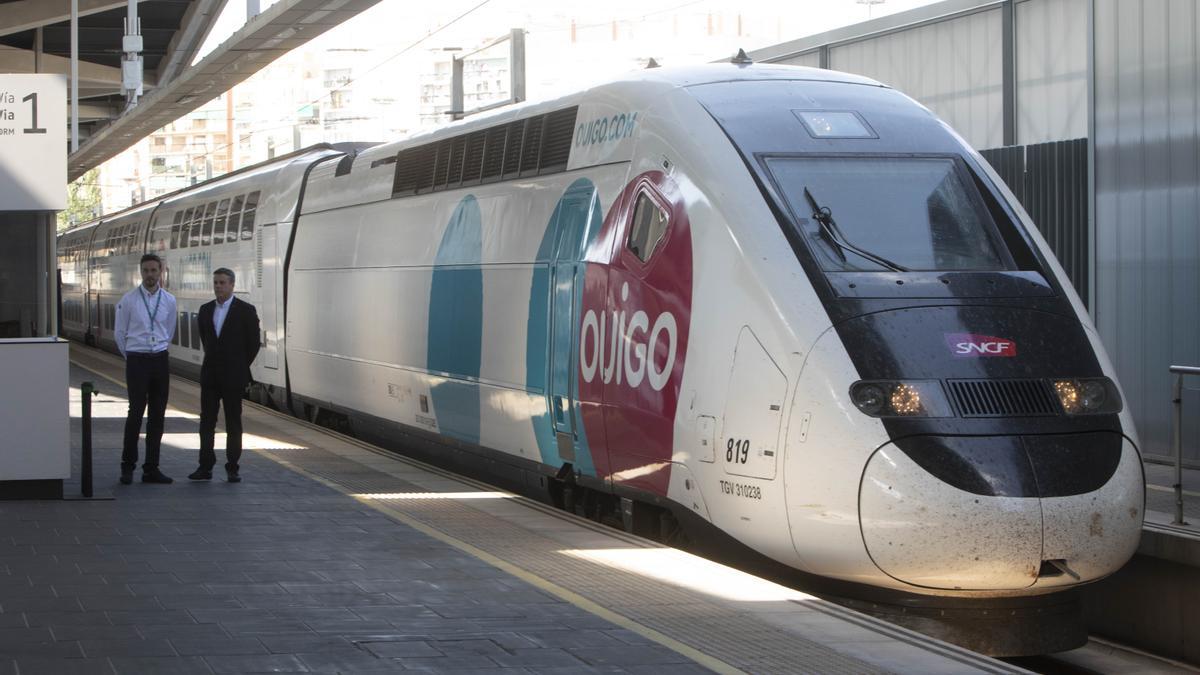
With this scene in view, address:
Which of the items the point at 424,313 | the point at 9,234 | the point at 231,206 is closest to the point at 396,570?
the point at 9,234

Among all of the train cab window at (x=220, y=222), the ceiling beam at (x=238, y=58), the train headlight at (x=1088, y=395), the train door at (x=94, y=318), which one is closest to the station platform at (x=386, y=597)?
the train headlight at (x=1088, y=395)

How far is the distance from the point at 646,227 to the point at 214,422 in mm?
4297

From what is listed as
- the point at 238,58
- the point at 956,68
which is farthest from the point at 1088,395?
the point at 238,58

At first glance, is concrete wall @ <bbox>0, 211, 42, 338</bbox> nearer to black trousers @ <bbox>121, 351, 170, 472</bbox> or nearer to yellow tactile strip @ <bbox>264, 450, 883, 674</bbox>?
black trousers @ <bbox>121, 351, 170, 472</bbox>

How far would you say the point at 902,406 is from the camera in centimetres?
726

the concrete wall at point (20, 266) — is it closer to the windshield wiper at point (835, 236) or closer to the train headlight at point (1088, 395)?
the windshield wiper at point (835, 236)

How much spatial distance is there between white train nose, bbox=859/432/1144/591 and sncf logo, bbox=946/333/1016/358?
2.23ft

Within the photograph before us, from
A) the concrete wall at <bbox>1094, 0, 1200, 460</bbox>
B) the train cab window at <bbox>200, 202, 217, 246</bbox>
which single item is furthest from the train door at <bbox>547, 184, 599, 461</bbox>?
the train cab window at <bbox>200, 202, 217, 246</bbox>

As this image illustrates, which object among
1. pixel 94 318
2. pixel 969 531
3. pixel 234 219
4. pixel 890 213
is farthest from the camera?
pixel 94 318

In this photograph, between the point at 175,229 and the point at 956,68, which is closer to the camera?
the point at 956,68

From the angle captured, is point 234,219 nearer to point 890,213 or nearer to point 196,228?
point 196,228

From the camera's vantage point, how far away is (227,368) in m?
11.5

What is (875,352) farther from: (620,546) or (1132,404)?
(1132,404)

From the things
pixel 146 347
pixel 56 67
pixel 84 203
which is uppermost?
pixel 84 203
